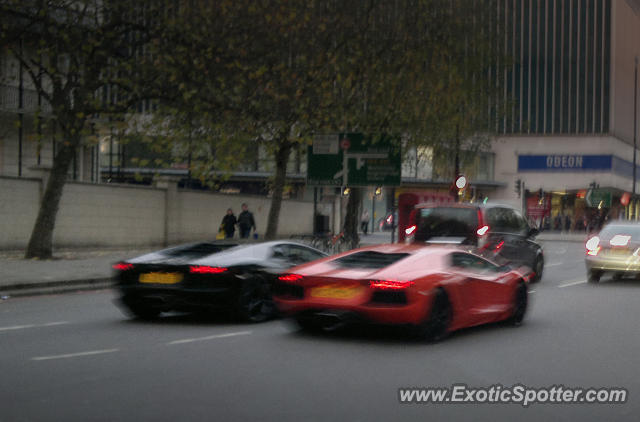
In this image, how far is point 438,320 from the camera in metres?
10.1

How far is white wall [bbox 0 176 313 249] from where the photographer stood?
26.2 meters

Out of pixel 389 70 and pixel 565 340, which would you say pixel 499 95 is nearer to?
pixel 389 70

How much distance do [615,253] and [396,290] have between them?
12.1m

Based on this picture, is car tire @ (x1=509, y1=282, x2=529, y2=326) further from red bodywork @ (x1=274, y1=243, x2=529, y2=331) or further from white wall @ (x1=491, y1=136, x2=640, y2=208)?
white wall @ (x1=491, y1=136, x2=640, y2=208)

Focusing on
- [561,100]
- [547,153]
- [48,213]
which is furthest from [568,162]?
[48,213]

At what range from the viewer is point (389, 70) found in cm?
3042

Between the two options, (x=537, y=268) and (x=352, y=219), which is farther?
(x=352, y=219)

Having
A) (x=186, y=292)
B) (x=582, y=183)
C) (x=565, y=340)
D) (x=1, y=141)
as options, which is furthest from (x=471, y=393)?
(x=582, y=183)

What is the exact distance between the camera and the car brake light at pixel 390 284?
31.8 ft

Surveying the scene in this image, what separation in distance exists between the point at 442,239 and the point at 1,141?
67.5 ft

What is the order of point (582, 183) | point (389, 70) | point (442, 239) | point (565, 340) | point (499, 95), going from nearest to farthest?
point (565, 340), point (442, 239), point (389, 70), point (499, 95), point (582, 183)

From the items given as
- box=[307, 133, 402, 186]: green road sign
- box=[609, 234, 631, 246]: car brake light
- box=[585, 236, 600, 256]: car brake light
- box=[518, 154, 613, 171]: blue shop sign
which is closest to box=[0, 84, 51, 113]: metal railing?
box=[307, 133, 402, 186]: green road sign

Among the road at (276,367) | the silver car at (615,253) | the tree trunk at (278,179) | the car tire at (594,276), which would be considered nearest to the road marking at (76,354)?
the road at (276,367)

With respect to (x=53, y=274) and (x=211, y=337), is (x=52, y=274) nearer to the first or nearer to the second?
(x=53, y=274)
